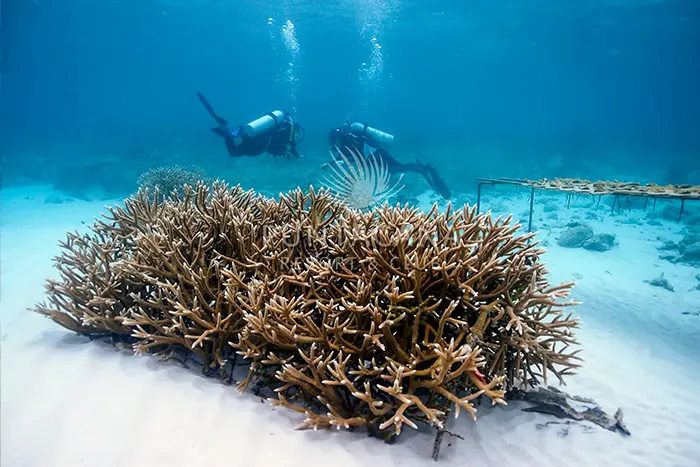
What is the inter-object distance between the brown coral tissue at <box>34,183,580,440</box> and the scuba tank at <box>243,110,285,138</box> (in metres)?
8.48

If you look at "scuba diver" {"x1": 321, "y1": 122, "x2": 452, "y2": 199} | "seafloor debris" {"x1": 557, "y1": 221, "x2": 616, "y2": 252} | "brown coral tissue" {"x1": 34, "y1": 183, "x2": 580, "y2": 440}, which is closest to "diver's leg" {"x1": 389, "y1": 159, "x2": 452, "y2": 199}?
"scuba diver" {"x1": 321, "y1": 122, "x2": 452, "y2": 199}

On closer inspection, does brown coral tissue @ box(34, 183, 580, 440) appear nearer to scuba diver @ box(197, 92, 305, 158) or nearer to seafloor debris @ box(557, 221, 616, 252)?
scuba diver @ box(197, 92, 305, 158)

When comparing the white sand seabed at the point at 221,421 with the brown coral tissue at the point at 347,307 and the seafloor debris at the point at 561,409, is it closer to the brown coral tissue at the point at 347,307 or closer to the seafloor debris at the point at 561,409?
the seafloor debris at the point at 561,409

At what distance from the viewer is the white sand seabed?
1985 mm

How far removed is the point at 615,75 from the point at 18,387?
8878cm

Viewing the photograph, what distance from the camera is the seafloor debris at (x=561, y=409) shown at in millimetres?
3162

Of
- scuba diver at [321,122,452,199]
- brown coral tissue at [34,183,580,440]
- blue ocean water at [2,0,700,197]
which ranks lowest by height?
brown coral tissue at [34,183,580,440]

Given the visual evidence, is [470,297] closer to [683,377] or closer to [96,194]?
[683,377]

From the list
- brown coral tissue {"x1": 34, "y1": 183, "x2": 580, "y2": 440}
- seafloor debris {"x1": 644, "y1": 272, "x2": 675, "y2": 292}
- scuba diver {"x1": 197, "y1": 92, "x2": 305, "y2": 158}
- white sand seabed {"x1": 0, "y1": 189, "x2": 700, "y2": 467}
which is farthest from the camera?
scuba diver {"x1": 197, "y1": 92, "x2": 305, "y2": 158}

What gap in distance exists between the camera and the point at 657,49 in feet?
165

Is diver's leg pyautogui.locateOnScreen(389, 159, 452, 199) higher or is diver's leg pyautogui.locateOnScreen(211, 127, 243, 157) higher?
diver's leg pyautogui.locateOnScreen(389, 159, 452, 199)

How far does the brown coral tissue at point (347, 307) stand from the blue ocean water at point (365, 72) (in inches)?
671

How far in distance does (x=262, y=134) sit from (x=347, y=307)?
1049cm

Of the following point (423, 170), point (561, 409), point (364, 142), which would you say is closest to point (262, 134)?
point (364, 142)
